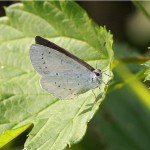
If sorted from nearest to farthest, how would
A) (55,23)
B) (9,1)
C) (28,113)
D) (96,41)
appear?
(28,113)
(96,41)
(55,23)
(9,1)

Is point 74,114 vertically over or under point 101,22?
over

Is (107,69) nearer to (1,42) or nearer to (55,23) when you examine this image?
(55,23)

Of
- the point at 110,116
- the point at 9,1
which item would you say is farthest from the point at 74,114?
the point at 9,1

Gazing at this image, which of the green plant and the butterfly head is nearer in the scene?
the green plant

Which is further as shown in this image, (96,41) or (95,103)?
(96,41)

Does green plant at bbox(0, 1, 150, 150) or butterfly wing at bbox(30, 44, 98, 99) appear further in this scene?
butterfly wing at bbox(30, 44, 98, 99)
